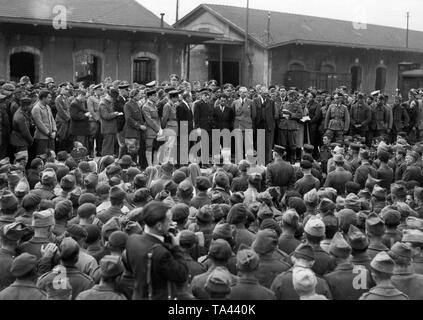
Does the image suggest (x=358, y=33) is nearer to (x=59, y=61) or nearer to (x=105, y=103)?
(x=59, y=61)

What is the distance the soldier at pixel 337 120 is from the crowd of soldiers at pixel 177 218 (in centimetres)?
205

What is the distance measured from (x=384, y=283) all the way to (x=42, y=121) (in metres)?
8.94

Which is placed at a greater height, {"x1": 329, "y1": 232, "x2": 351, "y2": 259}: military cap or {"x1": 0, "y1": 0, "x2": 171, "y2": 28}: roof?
{"x1": 0, "y1": 0, "x2": 171, "y2": 28}: roof

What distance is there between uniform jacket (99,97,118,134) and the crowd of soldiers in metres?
0.02

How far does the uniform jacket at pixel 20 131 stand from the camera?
11.5 metres

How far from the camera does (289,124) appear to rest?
15852mm

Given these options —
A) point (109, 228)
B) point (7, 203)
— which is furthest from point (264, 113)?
point (109, 228)

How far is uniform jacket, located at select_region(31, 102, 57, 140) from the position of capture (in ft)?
39.5

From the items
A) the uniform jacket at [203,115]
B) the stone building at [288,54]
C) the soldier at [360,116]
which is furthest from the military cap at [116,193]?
the stone building at [288,54]

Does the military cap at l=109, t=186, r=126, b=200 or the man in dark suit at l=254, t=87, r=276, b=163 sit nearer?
the military cap at l=109, t=186, r=126, b=200

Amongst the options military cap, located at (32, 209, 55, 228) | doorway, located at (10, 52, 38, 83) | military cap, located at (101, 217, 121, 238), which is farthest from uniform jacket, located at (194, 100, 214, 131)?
doorway, located at (10, 52, 38, 83)

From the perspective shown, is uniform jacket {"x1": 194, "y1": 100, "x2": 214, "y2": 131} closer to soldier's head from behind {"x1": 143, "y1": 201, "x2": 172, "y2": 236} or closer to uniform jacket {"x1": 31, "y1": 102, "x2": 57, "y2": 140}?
uniform jacket {"x1": 31, "y1": 102, "x2": 57, "y2": 140}

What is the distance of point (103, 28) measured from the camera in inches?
838

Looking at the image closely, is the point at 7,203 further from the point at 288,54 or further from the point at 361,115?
the point at 288,54
